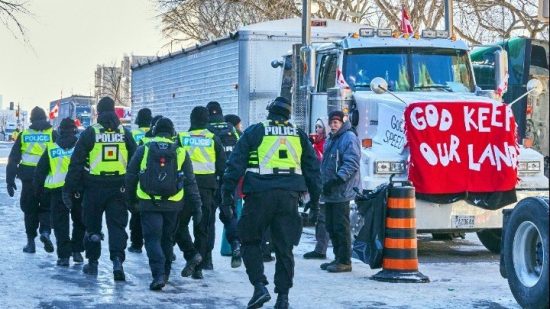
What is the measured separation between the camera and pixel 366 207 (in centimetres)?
1237

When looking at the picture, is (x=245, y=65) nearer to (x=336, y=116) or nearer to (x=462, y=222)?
(x=336, y=116)

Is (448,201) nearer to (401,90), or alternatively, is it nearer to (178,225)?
(401,90)

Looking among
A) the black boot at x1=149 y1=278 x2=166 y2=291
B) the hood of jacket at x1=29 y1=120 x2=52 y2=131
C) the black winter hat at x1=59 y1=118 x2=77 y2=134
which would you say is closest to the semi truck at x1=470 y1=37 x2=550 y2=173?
the hood of jacket at x1=29 y1=120 x2=52 y2=131

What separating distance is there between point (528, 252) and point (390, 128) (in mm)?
4503

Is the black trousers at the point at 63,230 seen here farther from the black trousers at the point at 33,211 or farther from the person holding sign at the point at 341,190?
the person holding sign at the point at 341,190

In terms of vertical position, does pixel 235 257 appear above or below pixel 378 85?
below

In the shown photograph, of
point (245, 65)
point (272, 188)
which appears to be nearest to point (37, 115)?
point (272, 188)

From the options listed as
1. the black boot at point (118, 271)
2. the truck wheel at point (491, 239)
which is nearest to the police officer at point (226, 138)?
the black boot at point (118, 271)

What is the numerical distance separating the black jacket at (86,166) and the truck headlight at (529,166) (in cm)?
512

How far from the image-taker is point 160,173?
1081 cm

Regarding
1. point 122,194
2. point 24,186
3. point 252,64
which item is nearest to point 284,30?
point 252,64

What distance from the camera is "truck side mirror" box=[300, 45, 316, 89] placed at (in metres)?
15.2

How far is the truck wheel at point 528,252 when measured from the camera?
30.0 feet

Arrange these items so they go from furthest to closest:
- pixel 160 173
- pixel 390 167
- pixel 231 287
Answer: pixel 390 167 < pixel 231 287 < pixel 160 173
